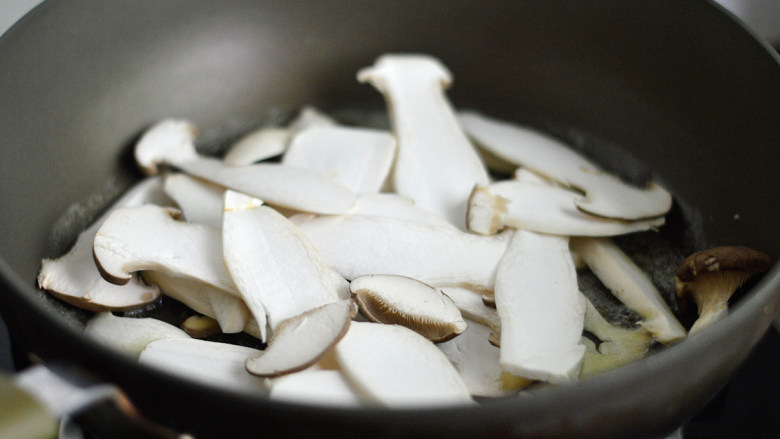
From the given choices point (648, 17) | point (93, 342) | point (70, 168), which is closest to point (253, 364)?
point (93, 342)

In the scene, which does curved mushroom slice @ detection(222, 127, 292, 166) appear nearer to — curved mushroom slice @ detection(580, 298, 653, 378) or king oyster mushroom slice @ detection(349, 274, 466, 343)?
king oyster mushroom slice @ detection(349, 274, 466, 343)

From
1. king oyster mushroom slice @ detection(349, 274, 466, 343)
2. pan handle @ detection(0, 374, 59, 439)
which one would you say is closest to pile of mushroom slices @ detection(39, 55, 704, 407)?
king oyster mushroom slice @ detection(349, 274, 466, 343)

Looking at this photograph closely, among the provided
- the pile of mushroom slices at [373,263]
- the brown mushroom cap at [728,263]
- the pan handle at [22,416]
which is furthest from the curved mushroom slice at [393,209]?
the pan handle at [22,416]

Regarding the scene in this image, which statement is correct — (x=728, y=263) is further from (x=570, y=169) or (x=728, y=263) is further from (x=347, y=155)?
(x=347, y=155)

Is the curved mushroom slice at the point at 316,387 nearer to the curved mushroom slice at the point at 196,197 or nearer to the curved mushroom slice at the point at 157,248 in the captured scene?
the curved mushroom slice at the point at 157,248

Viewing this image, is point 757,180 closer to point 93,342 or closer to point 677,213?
point 677,213

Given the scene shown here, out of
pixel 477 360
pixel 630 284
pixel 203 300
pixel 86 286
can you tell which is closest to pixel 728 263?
pixel 630 284
